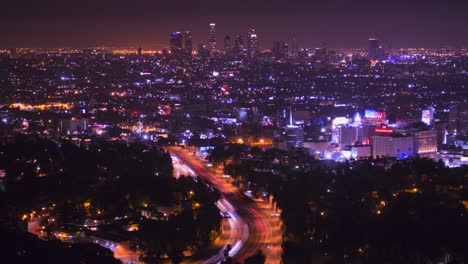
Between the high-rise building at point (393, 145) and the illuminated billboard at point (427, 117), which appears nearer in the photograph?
the high-rise building at point (393, 145)

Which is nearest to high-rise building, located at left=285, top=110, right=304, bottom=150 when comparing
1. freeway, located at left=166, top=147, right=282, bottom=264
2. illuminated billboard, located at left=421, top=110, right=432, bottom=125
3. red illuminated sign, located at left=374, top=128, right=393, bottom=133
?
red illuminated sign, located at left=374, top=128, right=393, bottom=133

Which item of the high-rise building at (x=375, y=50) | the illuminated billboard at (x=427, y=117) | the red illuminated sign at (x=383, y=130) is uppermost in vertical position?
the high-rise building at (x=375, y=50)

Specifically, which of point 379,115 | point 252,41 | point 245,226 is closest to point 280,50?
point 252,41

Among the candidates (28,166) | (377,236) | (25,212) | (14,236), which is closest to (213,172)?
(28,166)

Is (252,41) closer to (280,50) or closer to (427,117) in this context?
(280,50)

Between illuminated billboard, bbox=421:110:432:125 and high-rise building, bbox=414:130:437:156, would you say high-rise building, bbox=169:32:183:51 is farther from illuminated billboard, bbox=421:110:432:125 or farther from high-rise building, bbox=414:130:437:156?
high-rise building, bbox=414:130:437:156

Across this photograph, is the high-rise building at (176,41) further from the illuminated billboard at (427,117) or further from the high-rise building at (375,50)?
the illuminated billboard at (427,117)

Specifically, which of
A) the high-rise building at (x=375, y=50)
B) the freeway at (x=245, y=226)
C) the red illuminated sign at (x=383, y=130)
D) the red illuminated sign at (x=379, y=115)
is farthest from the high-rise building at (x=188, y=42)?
the freeway at (x=245, y=226)

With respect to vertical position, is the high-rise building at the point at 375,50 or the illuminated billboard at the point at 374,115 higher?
the high-rise building at the point at 375,50

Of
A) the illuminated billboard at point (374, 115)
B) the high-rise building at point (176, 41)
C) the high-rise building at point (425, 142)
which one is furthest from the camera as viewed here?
the high-rise building at point (176, 41)
